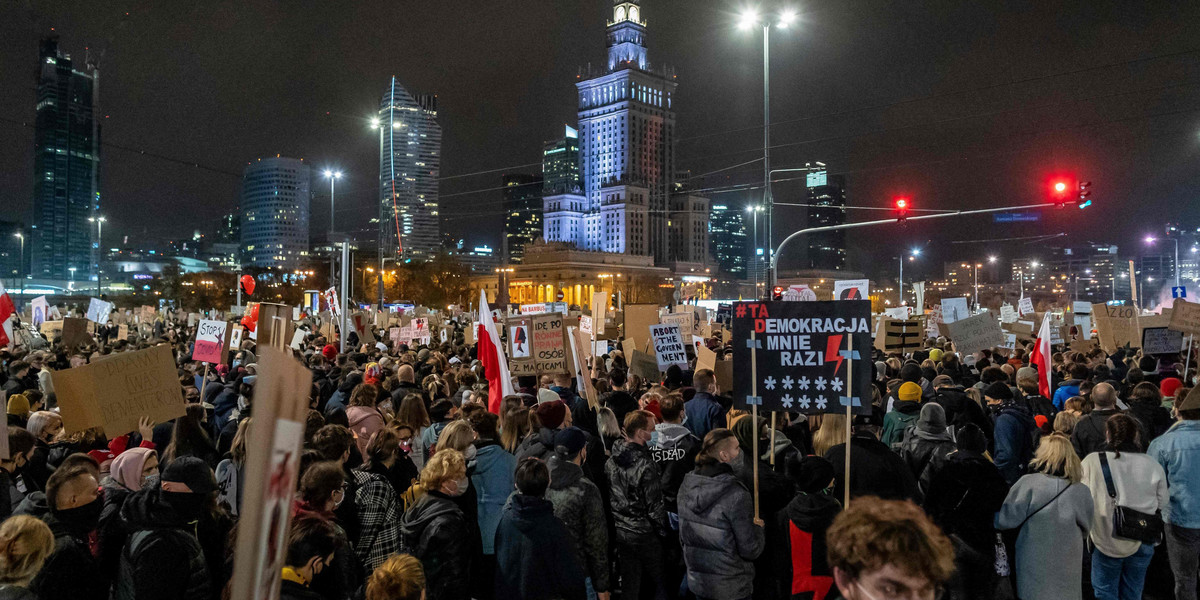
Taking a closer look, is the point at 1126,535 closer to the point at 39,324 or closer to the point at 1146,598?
the point at 1146,598

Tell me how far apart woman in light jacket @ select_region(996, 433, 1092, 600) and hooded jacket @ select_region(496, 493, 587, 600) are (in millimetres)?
2864

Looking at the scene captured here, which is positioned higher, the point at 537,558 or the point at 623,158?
the point at 623,158

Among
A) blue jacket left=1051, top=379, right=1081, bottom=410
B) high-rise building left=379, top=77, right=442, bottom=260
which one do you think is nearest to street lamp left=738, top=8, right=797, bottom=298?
blue jacket left=1051, top=379, right=1081, bottom=410

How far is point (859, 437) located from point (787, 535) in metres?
0.92

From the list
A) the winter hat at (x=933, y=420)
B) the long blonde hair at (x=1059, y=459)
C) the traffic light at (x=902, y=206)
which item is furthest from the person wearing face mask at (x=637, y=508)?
the traffic light at (x=902, y=206)

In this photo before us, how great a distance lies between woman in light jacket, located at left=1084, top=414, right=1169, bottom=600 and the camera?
18.2 feet

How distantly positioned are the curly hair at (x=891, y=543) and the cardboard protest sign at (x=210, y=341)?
38.1ft

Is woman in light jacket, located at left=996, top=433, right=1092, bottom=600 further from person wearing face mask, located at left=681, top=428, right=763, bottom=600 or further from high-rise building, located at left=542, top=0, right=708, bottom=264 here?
high-rise building, located at left=542, top=0, right=708, bottom=264

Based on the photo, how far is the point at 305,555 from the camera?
11.0ft

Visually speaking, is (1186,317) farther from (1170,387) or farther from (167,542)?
(167,542)

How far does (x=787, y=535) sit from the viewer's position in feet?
16.7

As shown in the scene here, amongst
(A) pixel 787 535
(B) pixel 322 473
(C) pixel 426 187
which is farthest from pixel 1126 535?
(C) pixel 426 187

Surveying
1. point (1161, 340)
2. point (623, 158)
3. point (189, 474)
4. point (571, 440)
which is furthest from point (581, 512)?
point (623, 158)

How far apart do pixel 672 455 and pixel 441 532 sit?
2206 mm
